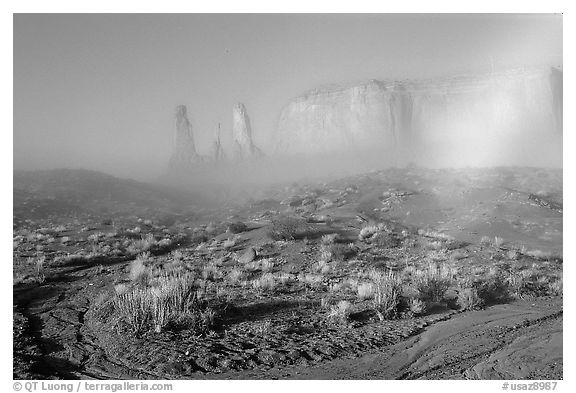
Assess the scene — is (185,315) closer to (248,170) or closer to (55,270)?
(55,270)

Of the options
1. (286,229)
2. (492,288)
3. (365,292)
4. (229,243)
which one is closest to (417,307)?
(365,292)

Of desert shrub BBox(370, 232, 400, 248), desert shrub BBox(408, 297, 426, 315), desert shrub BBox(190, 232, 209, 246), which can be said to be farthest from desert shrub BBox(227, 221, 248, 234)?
desert shrub BBox(408, 297, 426, 315)

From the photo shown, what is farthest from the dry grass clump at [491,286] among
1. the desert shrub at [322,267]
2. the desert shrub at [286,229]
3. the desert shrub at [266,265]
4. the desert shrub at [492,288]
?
the desert shrub at [286,229]

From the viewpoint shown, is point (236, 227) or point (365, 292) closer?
point (365, 292)

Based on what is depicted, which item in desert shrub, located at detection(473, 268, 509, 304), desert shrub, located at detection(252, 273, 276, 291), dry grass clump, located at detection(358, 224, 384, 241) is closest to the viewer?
desert shrub, located at detection(473, 268, 509, 304)

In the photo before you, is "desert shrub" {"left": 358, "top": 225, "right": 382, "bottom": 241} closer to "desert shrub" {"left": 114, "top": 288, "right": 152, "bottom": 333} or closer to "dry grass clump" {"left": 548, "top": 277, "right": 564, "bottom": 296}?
"dry grass clump" {"left": 548, "top": 277, "right": 564, "bottom": 296}

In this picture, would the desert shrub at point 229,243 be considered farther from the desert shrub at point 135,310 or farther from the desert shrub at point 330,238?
the desert shrub at point 135,310

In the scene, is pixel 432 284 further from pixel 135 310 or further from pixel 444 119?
pixel 444 119
